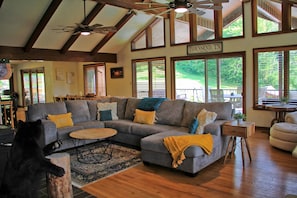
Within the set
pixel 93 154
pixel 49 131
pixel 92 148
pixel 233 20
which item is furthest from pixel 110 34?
pixel 93 154

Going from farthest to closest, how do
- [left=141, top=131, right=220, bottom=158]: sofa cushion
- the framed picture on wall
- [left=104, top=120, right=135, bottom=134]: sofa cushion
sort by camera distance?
the framed picture on wall → [left=104, top=120, right=135, bottom=134]: sofa cushion → [left=141, top=131, right=220, bottom=158]: sofa cushion

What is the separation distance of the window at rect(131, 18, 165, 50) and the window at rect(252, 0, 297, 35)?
3003 millimetres

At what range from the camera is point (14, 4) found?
228 inches

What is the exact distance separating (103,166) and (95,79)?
7.31 metres

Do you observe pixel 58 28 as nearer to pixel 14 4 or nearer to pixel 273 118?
pixel 14 4

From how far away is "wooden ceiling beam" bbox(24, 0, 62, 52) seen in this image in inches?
240

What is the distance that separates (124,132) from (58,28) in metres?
3.92

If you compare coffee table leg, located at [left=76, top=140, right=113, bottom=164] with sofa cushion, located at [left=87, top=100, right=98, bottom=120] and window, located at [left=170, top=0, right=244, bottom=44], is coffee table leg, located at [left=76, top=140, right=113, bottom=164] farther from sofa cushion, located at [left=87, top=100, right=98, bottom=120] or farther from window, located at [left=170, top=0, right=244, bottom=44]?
window, located at [left=170, top=0, right=244, bottom=44]

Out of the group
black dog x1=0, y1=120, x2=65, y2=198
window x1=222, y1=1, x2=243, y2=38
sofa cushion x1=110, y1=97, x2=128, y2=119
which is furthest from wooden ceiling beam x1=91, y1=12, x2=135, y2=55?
black dog x1=0, y1=120, x2=65, y2=198

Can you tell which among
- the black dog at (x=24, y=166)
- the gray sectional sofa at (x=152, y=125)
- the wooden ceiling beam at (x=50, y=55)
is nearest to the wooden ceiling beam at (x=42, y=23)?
the wooden ceiling beam at (x=50, y=55)

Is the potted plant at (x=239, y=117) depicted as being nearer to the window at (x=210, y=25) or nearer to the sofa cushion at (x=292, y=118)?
the sofa cushion at (x=292, y=118)

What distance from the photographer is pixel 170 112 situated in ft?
16.6

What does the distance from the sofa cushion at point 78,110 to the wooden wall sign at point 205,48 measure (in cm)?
365

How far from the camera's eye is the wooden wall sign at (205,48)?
23.6 ft
